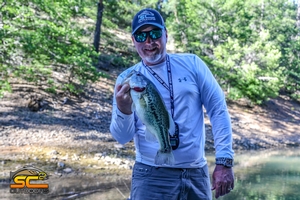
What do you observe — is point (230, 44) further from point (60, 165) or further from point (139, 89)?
point (139, 89)

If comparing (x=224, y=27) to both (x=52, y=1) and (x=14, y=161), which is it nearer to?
(x=52, y=1)

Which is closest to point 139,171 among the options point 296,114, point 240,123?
point 240,123

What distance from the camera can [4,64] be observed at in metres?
10.2

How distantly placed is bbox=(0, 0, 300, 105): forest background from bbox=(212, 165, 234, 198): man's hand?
8278 mm

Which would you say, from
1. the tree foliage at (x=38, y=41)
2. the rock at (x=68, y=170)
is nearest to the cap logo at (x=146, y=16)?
the rock at (x=68, y=170)

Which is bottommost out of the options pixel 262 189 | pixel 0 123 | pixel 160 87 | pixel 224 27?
pixel 262 189

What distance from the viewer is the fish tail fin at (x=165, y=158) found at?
2182mm

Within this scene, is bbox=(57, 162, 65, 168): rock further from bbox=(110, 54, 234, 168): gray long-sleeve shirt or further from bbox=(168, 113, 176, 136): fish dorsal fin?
bbox=(168, 113, 176, 136): fish dorsal fin

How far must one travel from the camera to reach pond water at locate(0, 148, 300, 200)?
6.49 m

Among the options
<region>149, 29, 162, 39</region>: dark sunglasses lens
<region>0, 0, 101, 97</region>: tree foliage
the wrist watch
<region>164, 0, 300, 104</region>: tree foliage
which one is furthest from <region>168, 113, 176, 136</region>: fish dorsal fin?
<region>164, 0, 300, 104</region>: tree foliage

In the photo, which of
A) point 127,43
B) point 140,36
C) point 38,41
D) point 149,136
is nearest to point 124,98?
point 149,136

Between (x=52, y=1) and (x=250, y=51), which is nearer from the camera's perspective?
(x=52, y=1)

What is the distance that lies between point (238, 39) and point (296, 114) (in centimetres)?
693

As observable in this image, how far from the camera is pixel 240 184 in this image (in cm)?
852
